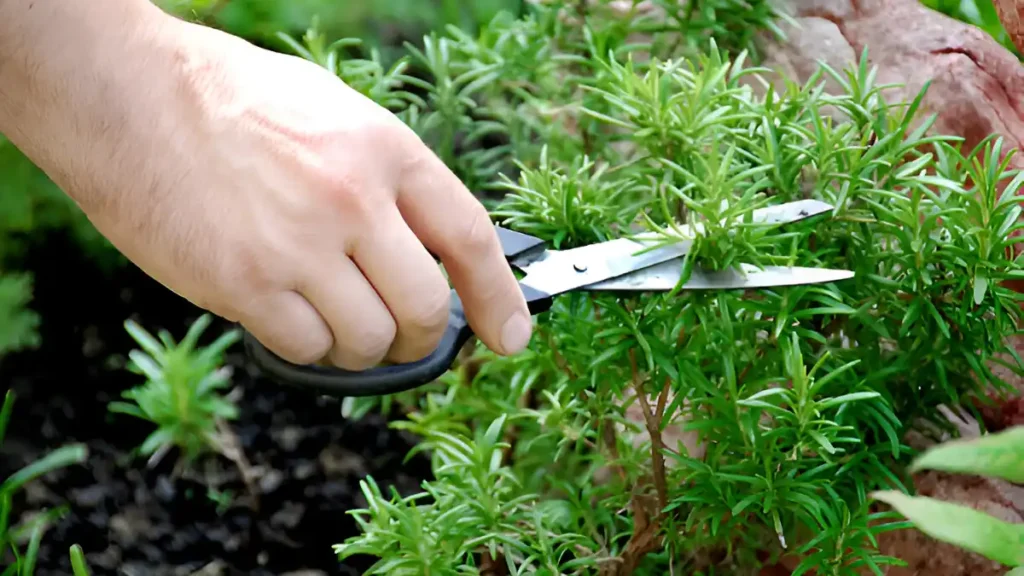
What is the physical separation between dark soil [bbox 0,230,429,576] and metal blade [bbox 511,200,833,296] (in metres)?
0.56

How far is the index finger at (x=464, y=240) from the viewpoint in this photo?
592mm

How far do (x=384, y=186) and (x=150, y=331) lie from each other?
0.93 metres

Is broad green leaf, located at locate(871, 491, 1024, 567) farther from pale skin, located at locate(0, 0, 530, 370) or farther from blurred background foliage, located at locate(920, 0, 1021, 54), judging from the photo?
blurred background foliage, located at locate(920, 0, 1021, 54)

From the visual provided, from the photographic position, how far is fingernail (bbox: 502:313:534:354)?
2.15ft

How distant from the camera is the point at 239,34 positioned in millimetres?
1390

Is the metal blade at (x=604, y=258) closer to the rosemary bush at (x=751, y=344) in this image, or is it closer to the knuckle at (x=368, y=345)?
the rosemary bush at (x=751, y=344)

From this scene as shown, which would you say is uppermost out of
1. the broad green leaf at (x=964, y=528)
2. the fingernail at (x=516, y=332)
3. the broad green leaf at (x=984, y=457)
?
the broad green leaf at (x=984, y=457)

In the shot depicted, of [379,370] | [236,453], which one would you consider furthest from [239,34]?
[379,370]

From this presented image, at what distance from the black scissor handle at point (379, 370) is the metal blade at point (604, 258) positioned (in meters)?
0.02

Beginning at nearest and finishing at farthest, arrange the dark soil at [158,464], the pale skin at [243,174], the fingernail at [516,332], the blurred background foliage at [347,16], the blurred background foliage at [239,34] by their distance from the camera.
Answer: the pale skin at [243,174], the fingernail at [516,332], the dark soil at [158,464], the blurred background foliage at [239,34], the blurred background foliage at [347,16]

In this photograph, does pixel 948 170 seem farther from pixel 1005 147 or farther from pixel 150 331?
pixel 150 331

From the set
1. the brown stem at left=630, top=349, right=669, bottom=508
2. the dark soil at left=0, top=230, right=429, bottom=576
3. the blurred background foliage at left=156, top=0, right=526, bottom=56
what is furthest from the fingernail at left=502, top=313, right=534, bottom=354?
the blurred background foliage at left=156, top=0, right=526, bottom=56

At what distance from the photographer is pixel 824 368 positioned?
30.0 inches

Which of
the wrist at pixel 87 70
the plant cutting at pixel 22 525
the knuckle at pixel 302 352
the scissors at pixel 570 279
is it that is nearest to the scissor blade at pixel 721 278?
the scissors at pixel 570 279
